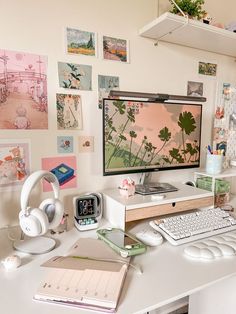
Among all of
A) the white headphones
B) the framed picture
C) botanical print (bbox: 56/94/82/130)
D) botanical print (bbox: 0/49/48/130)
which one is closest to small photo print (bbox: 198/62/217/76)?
the framed picture

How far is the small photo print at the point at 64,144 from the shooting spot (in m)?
1.11

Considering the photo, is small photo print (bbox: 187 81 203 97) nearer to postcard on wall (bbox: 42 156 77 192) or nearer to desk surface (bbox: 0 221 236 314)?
postcard on wall (bbox: 42 156 77 192)

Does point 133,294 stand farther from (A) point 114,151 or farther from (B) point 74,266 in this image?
(A) point 114,151

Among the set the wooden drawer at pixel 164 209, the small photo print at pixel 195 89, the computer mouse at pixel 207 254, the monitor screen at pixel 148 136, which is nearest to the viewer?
the computer mouse at pixel 207 254

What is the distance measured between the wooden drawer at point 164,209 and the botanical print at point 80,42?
2.37 ft

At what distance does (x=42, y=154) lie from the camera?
3.55 ft

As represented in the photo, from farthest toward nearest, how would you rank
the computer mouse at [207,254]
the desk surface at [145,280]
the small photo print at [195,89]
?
1. the small photo print at [195,89]
2. the computer mouse at [207,254]
3. the desk surface at [145,280]

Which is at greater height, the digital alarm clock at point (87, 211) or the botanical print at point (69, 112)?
the botanical print at point (69, 112)

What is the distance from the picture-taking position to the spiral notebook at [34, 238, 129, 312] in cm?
59

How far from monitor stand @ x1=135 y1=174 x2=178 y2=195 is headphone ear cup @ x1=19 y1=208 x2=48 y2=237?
467mm

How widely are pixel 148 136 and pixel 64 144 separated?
0.39 m

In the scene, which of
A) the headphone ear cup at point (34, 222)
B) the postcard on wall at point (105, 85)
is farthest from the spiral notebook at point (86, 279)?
the postcard on wall at point (105, 85)

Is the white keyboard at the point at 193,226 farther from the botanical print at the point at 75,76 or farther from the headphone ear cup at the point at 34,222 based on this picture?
the botanical print at the point at 75,76

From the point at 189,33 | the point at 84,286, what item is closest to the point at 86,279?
the point at 84,286
